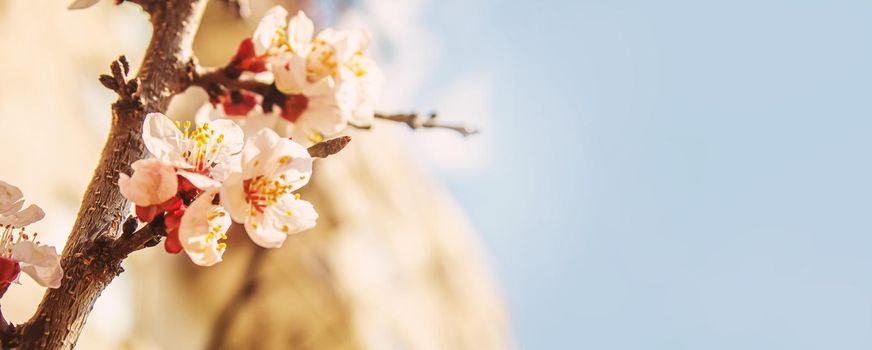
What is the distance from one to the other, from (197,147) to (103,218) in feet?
0.56

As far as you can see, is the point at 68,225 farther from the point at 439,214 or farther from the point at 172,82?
the point at 439,214

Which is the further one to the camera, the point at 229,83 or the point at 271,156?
the point at 229,83

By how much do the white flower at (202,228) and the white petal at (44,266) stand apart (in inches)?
6.2

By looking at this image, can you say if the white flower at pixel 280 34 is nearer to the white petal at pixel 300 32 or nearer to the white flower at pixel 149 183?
the white petal at pixel 300 32

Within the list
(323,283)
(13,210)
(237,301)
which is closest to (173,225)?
(13,210)

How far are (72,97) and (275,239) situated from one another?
401 cm

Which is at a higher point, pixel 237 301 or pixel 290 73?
pixel 290 73

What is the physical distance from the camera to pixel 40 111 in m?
4.11

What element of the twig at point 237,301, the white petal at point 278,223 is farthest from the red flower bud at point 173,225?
the twig at point 237,301

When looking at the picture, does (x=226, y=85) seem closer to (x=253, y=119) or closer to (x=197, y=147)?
(x=253, y=119)

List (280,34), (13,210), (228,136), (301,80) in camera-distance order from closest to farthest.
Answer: (13,210) < (228,136) < (301,80) < (280,34)

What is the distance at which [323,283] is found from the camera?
17.7 ft

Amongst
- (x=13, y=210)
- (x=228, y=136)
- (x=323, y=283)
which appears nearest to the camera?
(x=13, y=210)

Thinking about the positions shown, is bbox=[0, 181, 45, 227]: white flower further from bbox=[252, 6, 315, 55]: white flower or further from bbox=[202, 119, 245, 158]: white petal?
bbox=[252, 6, 315, 55]: white flower
